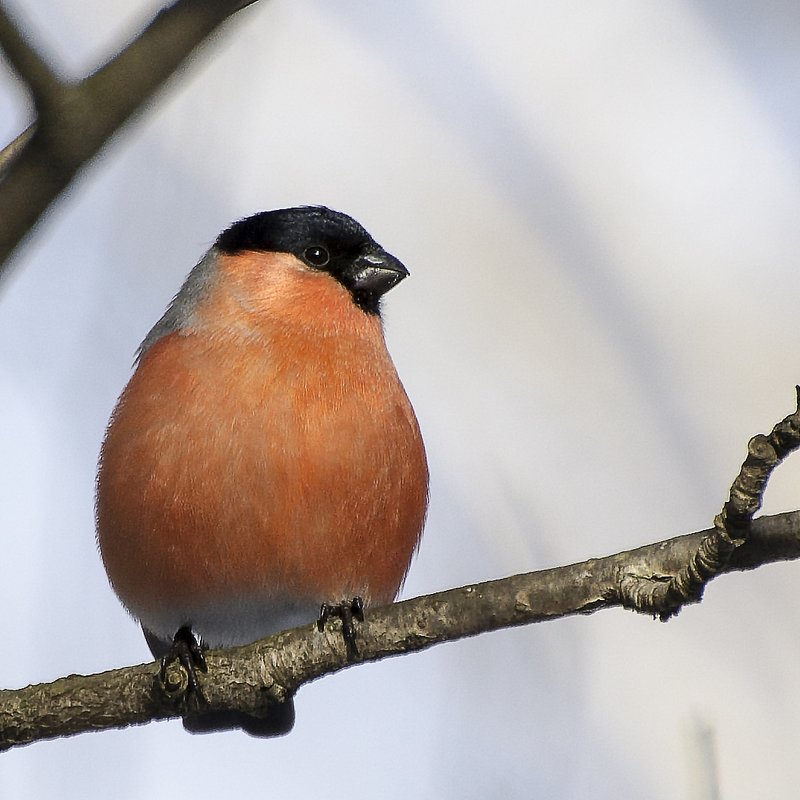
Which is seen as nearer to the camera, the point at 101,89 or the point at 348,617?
the point at 101,89

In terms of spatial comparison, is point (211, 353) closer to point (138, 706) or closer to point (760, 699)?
point (138, 706)

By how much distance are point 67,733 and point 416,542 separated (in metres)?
1.35

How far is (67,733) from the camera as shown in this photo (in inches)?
137

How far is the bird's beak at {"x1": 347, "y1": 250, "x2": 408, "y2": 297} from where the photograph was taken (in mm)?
4617

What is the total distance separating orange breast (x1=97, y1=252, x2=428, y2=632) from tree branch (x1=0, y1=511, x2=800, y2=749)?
0.41 meters

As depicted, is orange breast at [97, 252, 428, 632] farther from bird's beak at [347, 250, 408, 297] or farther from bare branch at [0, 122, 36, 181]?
bare branch at [0, 122, 36, 181]

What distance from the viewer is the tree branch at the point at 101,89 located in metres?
2.11

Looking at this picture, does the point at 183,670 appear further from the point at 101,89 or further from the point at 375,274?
the point at 101,89

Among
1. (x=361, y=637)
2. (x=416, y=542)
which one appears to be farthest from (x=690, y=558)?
(x=416, y=542)

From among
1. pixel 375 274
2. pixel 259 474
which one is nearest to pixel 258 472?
pixel 259 474

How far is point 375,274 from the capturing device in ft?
15.3

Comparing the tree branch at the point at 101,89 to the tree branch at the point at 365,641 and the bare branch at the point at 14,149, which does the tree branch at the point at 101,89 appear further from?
the tree branch at the point at 365,641

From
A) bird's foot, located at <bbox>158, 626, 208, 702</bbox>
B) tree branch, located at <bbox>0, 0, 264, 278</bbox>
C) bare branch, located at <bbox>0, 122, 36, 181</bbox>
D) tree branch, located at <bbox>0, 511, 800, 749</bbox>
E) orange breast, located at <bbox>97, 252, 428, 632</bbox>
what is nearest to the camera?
tree branch, located at <bbox>0, 0, 264, 278</bbox>

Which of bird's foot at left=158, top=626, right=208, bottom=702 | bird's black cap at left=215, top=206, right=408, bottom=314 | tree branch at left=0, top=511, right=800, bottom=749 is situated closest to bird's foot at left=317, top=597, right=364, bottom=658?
tree branch at left=0, top=511, right=800, bottom=749
